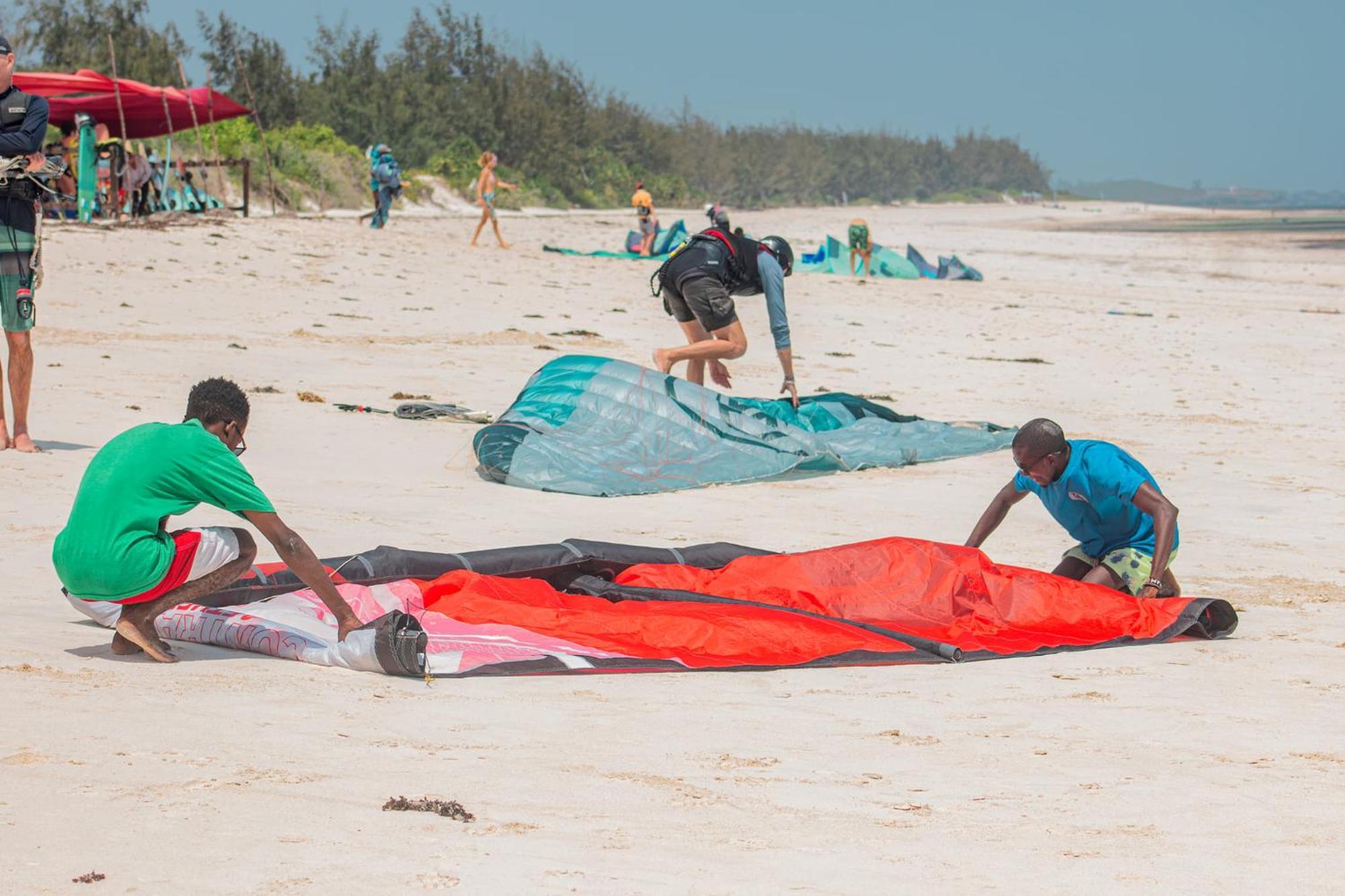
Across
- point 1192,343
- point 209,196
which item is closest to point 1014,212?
point 209,196

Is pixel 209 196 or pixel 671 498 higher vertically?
pixel 209 196

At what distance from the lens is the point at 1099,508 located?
5.74 m

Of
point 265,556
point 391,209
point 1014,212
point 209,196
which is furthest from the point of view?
point 1014,212

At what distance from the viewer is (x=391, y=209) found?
3541 cm

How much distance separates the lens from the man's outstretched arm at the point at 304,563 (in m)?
4.18

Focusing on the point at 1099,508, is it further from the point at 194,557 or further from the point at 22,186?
the point at 22,186

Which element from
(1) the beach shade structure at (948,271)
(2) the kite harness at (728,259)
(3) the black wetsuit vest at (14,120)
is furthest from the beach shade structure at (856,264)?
(3) the black wetsuit vest at (14,120)

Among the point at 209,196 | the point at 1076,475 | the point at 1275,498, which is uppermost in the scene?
the point at 209,196

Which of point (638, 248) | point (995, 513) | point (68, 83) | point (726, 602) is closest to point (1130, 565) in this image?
point (995, 513)

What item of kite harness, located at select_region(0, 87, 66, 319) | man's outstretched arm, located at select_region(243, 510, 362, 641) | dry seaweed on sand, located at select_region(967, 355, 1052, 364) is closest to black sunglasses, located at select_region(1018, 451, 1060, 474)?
man's outstretched arm, located at select_region(243, 510, 362, 641)

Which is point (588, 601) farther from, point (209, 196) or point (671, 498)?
point (209, 196)

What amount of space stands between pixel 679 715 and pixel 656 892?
134cm

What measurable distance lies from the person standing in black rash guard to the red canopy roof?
14655mm

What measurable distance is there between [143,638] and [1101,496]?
11.6ft
